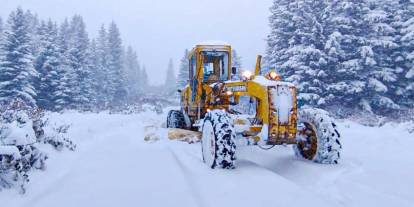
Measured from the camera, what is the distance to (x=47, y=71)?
34.5 m

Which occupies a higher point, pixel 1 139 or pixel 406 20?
pixel 406 20

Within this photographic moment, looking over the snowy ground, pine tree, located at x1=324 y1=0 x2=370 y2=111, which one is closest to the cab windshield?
the snowy ground

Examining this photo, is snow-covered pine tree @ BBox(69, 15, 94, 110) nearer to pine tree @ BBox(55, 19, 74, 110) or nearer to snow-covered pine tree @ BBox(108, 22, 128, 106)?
pine tree @ BBox(55, 19, 74, 110)

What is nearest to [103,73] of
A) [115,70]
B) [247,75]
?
[115,70]

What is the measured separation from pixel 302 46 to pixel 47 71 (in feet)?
78.8

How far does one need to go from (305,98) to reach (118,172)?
16813 millimetres

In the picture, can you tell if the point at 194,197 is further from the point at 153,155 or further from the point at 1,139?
the point at 153,155

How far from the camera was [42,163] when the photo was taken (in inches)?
242

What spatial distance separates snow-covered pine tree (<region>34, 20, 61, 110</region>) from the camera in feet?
112

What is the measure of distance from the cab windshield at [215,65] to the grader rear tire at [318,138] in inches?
161

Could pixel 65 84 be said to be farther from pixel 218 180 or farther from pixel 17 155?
pixel 218 180

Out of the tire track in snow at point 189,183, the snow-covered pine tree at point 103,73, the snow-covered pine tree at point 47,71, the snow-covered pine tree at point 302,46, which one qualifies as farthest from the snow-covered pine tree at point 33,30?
the tire track in snow at point 189,183

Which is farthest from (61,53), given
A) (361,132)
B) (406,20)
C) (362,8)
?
(361,132)

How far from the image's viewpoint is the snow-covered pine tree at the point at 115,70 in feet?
168
